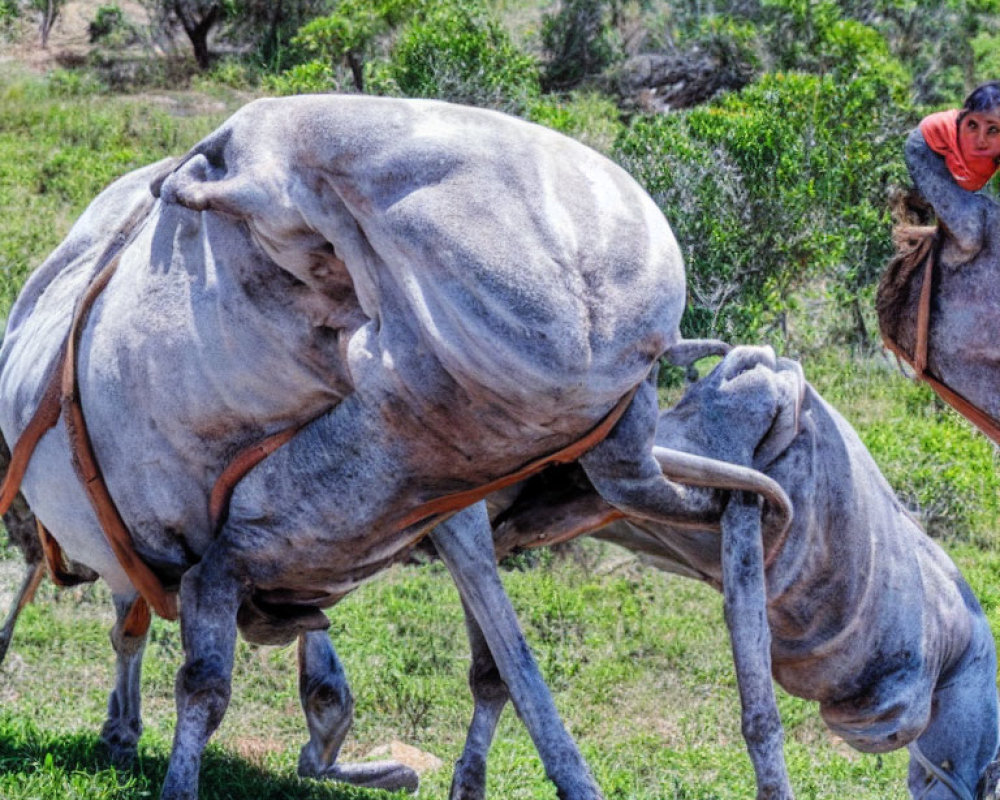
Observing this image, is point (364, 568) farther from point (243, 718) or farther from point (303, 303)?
point (243, 718)

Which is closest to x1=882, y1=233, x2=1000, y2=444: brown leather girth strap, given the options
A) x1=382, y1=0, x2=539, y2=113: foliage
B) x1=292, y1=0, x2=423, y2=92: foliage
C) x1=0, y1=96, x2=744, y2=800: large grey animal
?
x1=0, y1=96, x2=744, y2=800: large grey animal

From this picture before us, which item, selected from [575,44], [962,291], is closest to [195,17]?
[575,44]

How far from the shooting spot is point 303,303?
4.08m

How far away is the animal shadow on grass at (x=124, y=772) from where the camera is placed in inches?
201

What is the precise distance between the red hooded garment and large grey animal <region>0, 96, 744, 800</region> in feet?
4.10

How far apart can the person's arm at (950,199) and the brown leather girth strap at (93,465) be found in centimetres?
236

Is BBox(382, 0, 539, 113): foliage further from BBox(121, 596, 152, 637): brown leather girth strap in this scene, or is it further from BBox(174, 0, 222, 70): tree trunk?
BBox(121, 596, 152, 637): brown leather girth strap

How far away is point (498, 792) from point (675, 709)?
2.32m

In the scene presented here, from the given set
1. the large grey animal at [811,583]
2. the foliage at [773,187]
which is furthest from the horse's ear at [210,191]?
the foliage at [773,187]

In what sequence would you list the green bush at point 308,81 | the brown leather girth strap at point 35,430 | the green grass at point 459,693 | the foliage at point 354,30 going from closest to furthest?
the brown leather girth strap at point 35,430 → the green grass at point 459,693 → the green bush at point 308,81 → the foliage at point 354,30

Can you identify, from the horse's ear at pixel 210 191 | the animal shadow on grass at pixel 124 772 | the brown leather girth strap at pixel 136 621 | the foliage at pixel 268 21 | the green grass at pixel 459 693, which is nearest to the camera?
the horse's ear at pixel 210 191

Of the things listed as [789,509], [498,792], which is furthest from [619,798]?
[789,509]

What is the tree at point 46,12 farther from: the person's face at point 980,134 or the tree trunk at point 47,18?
the person's face at point 980,134

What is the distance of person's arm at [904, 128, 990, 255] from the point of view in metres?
5.02
